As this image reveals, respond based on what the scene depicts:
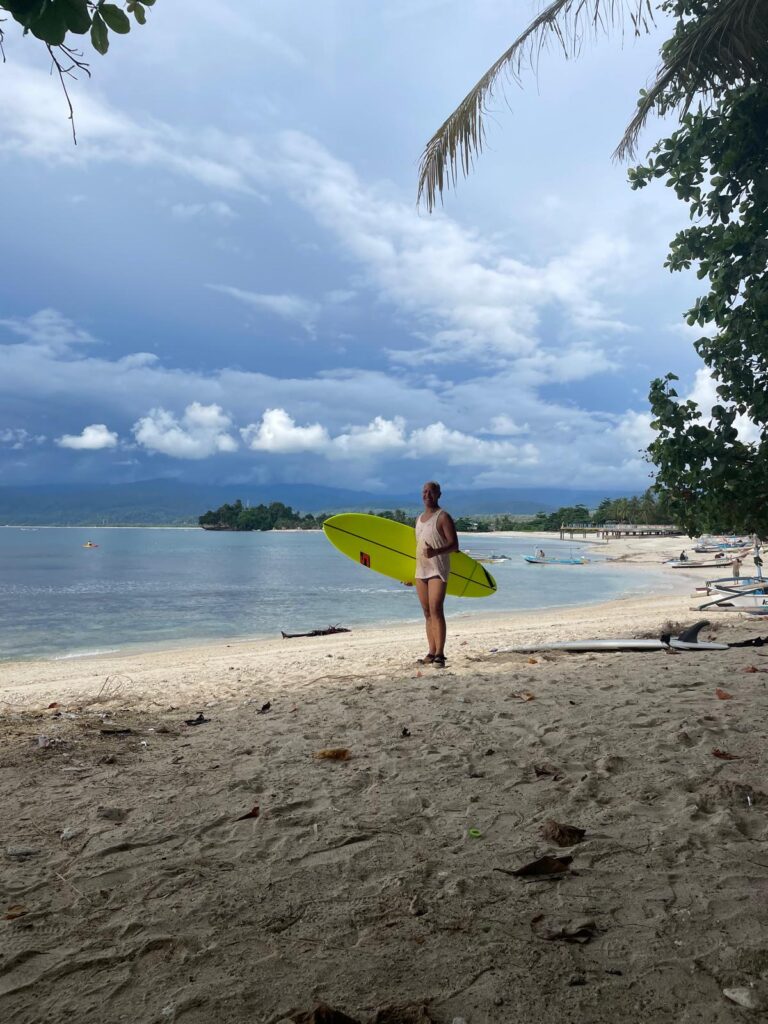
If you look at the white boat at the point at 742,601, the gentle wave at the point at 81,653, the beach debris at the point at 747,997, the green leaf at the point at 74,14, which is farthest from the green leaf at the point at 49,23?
the gentle wave at the point at 81,653

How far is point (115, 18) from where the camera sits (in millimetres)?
1476

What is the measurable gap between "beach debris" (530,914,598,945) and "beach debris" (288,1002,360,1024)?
555 mm

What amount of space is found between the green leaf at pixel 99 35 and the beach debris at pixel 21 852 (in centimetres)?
238

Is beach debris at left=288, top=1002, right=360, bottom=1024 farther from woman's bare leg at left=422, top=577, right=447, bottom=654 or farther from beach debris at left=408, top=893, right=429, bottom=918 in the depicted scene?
woman's bare leg at left=422, top=577, right=447, bottom=654

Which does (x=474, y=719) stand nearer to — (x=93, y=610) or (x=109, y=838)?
(x=109, y=838)

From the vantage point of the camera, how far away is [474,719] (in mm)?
3771

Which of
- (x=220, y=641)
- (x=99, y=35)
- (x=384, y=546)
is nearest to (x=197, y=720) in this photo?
(x=99, y=35)

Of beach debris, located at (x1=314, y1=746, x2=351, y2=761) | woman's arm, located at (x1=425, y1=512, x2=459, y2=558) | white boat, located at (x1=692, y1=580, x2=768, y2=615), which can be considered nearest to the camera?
beach debris, located at (x1=314, y1=746, x2=351, y2=761)

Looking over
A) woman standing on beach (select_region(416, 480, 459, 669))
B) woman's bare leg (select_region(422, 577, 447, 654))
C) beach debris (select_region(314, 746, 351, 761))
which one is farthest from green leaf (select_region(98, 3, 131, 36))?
woman's bare leg (select_region(422, 577, 447, 654))

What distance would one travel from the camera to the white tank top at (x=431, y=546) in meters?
5.74

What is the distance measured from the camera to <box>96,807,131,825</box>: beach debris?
247 centimetres

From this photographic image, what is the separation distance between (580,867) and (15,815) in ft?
6.86

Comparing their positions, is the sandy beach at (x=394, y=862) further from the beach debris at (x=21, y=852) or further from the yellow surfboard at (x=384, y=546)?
the yellow surfboard at (x=384, y=546)

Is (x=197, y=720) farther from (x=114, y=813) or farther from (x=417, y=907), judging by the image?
(x=417, y=907)
